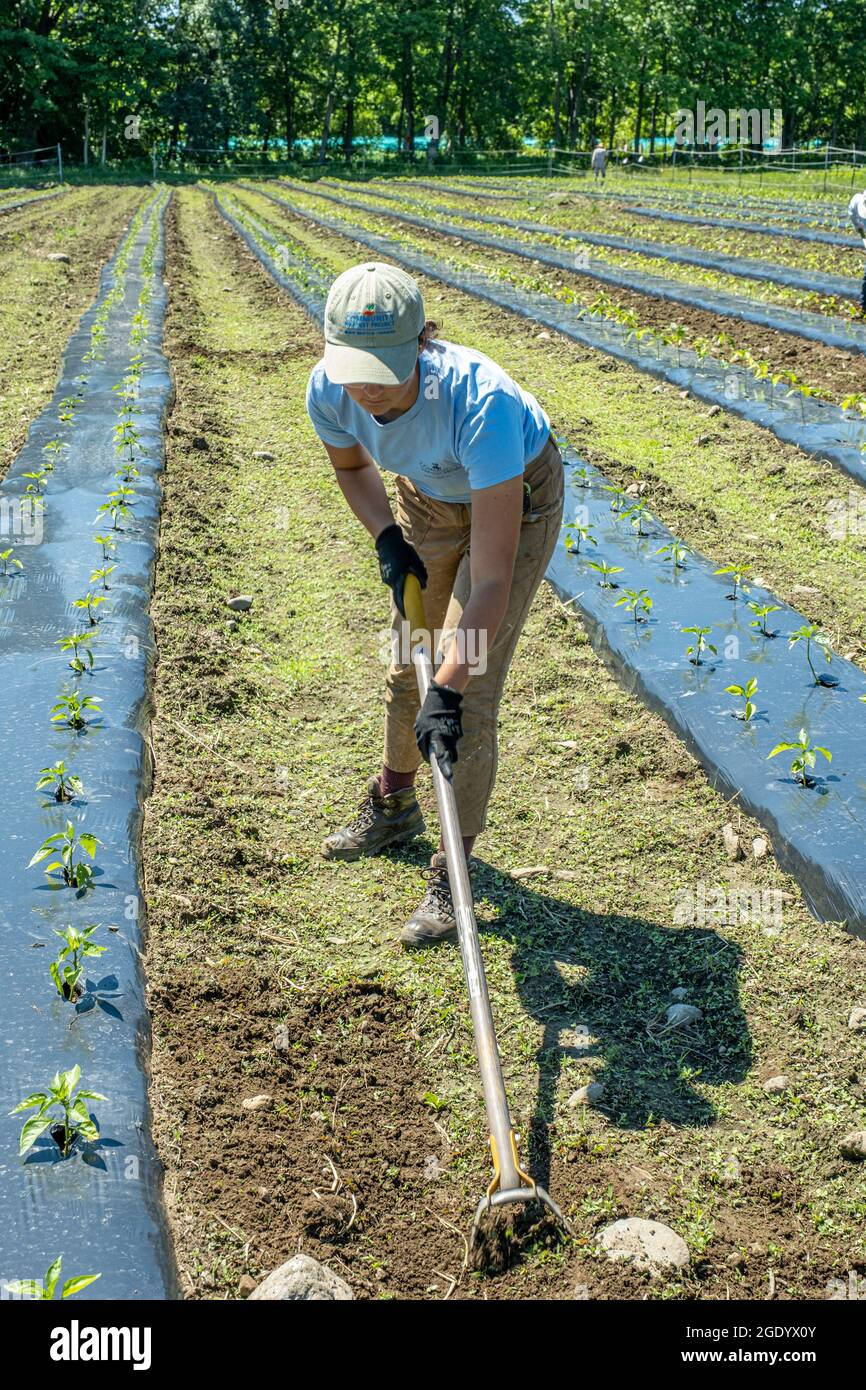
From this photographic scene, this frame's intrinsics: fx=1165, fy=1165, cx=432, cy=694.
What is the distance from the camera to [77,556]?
4.80m

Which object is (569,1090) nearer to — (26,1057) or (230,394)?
(26,1057)

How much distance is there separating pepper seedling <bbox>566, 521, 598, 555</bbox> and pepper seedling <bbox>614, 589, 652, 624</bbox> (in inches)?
20.9

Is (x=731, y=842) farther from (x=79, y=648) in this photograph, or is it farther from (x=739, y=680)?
(x=79, y=648)

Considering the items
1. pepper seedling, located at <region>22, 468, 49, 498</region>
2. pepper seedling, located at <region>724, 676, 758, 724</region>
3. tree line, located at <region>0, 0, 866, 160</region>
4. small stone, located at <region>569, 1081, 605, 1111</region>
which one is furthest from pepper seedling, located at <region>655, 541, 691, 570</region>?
tree line, located at <region>0, 0, 866, 160</region>

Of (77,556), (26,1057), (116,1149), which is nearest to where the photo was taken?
(116,1149)

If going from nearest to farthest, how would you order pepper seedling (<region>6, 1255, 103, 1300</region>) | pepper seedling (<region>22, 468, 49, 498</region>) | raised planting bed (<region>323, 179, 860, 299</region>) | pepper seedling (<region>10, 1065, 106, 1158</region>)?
1. pepper seedling (<region>6, 1255, 103, 1300</region>)
2. pepper seedling (<region>10, 1065, 106, 1158</region>)
3. pepper seedling (<region>22, 468, 49, 498</region>)
4. raised planting bed (<region>323, 179, 860, 299</region>)

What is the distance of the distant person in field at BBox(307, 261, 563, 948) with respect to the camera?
2346mm

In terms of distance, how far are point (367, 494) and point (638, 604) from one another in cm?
179

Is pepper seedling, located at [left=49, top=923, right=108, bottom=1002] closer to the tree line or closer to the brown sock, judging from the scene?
the brown sock

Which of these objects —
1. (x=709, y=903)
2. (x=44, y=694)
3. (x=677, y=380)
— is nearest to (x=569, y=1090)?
(x=709, y=903)

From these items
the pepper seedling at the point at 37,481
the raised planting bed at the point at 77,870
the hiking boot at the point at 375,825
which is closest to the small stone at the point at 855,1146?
the raised planting bed at the point at 77,870

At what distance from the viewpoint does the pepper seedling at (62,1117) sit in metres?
2.09

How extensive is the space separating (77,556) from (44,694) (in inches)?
49.7

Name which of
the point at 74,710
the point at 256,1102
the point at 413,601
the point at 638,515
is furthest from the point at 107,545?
the point at 256,1102
